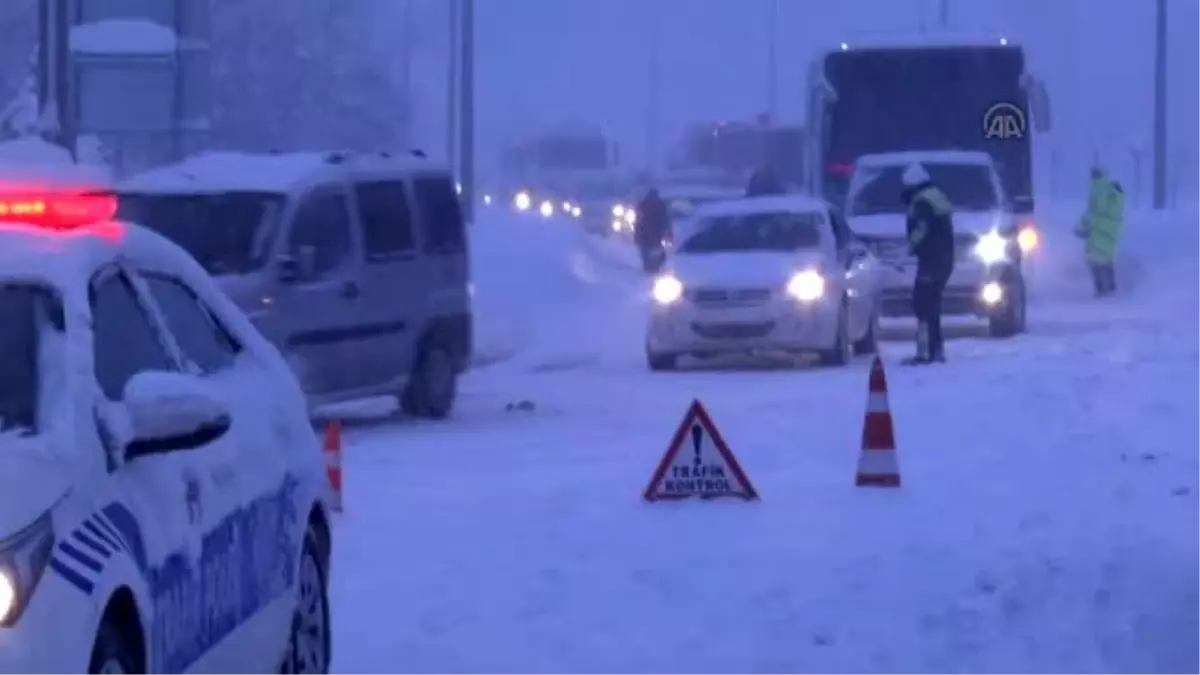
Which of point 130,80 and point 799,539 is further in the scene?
point 130,80

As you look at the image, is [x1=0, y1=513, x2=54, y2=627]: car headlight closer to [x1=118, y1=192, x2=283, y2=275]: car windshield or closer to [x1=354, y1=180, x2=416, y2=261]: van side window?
[x1=118, y1=192, x2=283, y2=275]: car windshield

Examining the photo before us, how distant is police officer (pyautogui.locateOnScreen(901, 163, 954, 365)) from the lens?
2306 centimetres

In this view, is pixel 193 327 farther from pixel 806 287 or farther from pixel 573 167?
pixel 573 167

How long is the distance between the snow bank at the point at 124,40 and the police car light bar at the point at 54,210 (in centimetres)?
2177

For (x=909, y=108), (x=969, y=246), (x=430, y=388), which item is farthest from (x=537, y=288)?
(x=430, y=388)

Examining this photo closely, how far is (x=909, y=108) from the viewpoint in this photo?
31750 mm

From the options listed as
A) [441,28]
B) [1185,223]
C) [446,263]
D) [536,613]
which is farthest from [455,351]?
[441,28]

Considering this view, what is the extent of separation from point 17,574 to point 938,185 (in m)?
23.3

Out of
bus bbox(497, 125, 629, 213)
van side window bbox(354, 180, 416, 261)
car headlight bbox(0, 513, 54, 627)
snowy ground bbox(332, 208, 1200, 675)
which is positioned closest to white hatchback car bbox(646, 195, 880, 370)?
snowy ground bbox(332, 208, 1200, 675)

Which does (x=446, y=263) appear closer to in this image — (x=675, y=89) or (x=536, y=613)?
(x=536, y=613)

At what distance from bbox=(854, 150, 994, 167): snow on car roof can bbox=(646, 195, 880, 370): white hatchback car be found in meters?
4.53

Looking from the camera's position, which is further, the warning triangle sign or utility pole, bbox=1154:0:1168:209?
utility pole, bbox=1154:0:1168:209

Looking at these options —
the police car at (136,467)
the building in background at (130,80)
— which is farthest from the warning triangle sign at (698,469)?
the building in background at (130,80)

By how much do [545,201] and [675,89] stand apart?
223 ft
